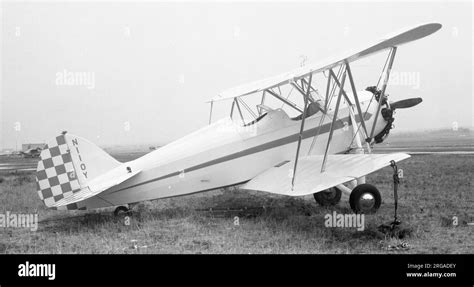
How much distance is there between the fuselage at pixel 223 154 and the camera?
23.0 ft

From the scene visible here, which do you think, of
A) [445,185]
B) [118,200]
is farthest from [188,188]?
[445,185]

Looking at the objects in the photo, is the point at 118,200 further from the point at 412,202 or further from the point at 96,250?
the point at 412,202

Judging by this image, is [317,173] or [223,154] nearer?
[317,173]

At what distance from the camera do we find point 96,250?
5.34 metres

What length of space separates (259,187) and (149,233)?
194 cm

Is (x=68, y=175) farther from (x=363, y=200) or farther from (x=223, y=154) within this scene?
(x=363, y=200)

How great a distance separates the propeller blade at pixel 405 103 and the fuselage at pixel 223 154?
0.60 metres

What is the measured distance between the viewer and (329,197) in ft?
27.8

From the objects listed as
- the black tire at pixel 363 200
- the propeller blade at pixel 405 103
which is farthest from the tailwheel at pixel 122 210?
the propeller blade at pixel 405 103

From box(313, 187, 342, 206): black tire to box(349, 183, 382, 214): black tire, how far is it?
5.96 feet

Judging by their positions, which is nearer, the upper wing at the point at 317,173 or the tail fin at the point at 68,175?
the upper wing at the point at 317,173

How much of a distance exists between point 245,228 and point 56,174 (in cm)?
304

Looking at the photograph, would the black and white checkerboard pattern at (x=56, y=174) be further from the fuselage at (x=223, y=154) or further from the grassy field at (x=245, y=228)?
the grassy field at (x=245, y=228)

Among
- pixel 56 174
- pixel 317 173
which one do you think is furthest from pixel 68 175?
pixel 317 173
